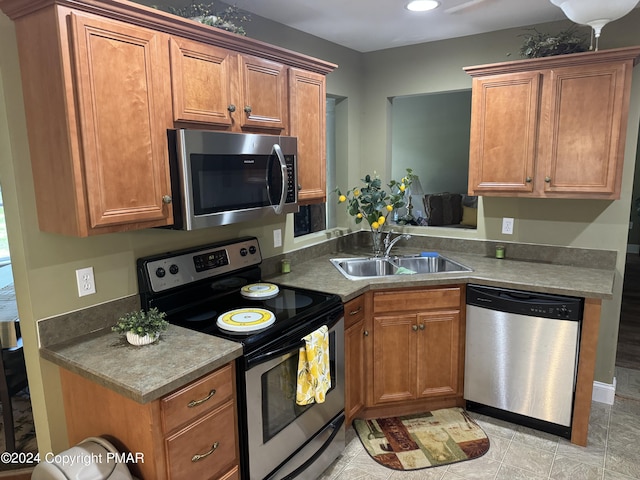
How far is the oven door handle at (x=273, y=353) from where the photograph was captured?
1.82 metres

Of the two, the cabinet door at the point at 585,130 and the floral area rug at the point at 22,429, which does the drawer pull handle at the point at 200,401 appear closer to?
the floral area rug at the point at 22,429

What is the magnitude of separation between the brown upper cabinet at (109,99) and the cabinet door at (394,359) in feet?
4.83

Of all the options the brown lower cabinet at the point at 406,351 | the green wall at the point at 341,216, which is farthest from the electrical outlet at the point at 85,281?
the brown lower cabinet at the point at 406,351

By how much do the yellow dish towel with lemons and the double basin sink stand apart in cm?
109

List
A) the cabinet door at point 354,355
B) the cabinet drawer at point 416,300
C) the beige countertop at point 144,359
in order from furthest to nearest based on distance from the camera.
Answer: the cabinet drawer at point 416,300, the cabinet door at point 354,355, the beige countertop at point 144,359

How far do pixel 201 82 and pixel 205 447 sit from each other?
1453 millimetres

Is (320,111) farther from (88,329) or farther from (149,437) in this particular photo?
(149,437)

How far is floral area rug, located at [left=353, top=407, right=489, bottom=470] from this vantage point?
2.46 metres

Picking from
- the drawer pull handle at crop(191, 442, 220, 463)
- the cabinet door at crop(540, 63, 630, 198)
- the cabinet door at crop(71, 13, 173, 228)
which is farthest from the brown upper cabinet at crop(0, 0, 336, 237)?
the cabinet door at crop(540, 63, 630, 198)

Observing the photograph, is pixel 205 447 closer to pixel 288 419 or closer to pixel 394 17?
pixel 288 419

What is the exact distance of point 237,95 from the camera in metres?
2.09

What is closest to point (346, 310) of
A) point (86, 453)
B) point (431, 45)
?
point (86, 453)

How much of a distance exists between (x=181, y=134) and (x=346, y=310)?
127 centimetres

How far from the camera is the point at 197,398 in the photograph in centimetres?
164
